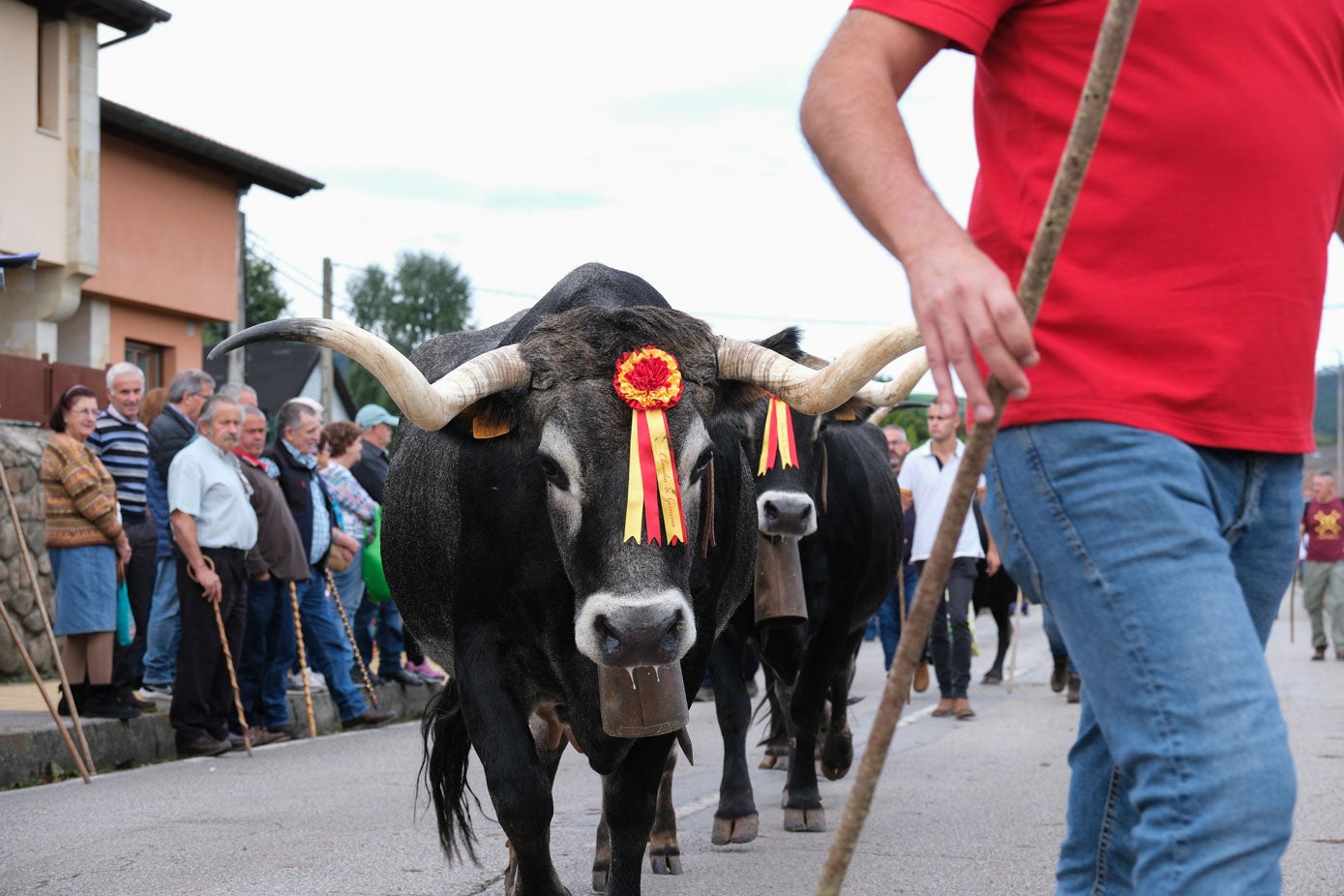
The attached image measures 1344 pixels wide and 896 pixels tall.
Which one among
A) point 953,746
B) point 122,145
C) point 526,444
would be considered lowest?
point 953,746

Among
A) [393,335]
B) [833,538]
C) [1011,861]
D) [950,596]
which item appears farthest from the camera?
[393,335]

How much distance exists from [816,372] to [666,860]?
2.02 m

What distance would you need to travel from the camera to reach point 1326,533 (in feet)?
63.2

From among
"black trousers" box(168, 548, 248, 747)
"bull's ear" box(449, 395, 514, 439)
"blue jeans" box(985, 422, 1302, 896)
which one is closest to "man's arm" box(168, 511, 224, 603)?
"black trousers" box(168, 548, 248, 747)

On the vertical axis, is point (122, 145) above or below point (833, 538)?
above

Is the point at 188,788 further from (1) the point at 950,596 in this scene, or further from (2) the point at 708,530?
(1) the point at 950,596

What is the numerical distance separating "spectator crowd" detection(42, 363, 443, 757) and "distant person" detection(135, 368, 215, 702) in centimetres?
1

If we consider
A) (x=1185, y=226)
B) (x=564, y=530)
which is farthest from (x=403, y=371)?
(x=1185, y=226)

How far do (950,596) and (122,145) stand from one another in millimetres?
16318

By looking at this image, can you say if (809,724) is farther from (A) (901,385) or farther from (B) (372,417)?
(B) (372,417)

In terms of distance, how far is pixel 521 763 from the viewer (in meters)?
4.51

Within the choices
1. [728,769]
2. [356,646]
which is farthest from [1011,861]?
[356,646]

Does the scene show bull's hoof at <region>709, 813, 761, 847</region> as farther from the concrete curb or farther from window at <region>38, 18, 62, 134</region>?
window at <region>38, 18, 62, 134</region>

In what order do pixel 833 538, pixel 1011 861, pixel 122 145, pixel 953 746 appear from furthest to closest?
pixel 122 145
pixel 953 746
pixel 833 538
pixel 1011 861
